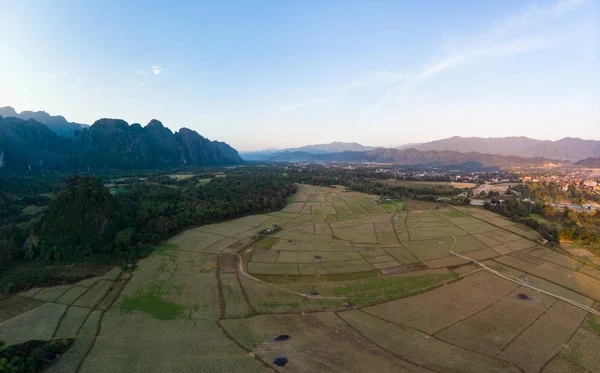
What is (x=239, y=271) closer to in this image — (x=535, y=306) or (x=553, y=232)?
(x=535, y=306)

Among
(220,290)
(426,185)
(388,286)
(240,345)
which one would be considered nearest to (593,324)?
(388,286)

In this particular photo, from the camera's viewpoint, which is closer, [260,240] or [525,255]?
[525,255]

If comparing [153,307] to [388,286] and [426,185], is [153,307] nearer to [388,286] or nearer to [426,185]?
[388,286]

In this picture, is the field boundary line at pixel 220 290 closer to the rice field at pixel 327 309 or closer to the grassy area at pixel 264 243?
the rice field at pixel 327 309

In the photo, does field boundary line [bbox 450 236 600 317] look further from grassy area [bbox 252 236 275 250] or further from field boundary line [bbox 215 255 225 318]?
field boundary line [bbox 215 255 225 318]

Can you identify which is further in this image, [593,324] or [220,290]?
[220,290]

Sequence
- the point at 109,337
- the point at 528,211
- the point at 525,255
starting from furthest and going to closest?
the point at 528,211 → the point at 525,255 → the point at 109,337

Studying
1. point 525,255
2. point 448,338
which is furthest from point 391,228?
point 448,338

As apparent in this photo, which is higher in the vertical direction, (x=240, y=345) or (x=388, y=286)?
(x=240, y=345)

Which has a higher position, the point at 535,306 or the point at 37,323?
the point at 37,323
